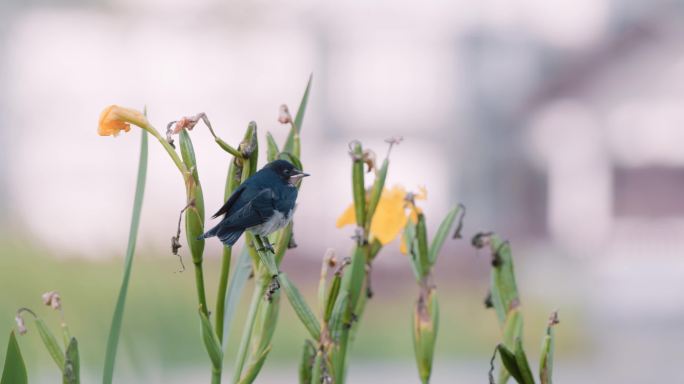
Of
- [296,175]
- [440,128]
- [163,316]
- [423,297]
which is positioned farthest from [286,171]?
[440,128]

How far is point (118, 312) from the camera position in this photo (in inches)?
14.1

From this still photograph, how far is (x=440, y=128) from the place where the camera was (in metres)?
3.89

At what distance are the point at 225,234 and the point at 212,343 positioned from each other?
0.25 feet

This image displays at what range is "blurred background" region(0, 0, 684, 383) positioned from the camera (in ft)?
9.30

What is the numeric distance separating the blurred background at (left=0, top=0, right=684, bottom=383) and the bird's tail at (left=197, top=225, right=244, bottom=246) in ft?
7.14

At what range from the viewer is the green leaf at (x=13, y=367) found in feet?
1.14

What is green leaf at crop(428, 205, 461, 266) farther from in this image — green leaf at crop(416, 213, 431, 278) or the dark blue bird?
the dark blue bird

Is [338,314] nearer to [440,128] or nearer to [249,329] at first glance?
[249,329]

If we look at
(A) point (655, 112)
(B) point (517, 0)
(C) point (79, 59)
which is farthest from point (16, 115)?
(A) point (655, 112)

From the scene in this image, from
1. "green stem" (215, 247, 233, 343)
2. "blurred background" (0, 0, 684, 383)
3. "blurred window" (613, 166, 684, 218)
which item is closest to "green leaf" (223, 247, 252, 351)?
"green stem" (215, 247, 233, 343)

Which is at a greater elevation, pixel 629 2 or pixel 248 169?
pixel 629 2

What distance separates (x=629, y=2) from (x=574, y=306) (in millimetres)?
1757

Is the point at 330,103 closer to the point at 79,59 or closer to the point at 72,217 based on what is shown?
the point at 79,59

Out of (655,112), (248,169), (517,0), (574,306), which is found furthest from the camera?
(517,0)
